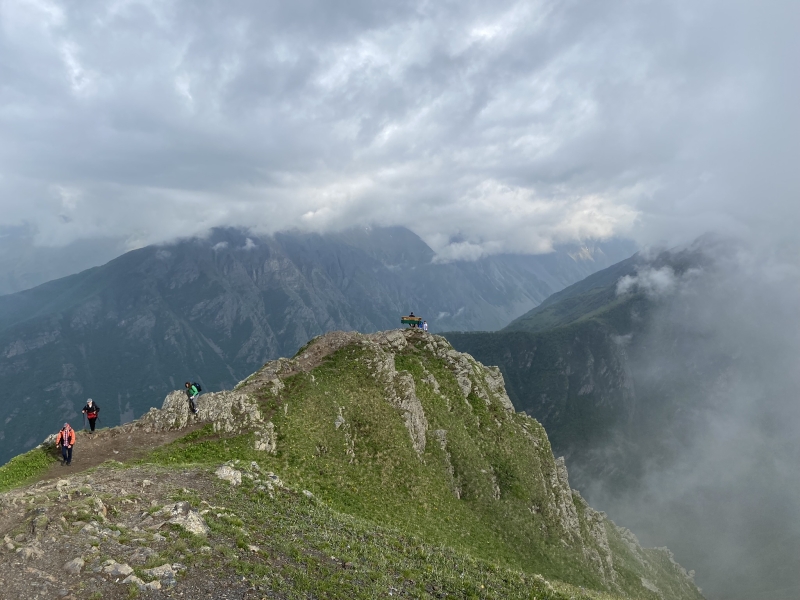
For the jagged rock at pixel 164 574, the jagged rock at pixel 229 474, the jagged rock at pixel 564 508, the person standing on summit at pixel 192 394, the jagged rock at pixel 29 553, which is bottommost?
the jagged rock at pixel 564 508

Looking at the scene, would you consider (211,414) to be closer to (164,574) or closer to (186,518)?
(186,518)

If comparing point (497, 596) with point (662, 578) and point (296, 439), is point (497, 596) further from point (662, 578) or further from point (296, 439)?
point (662, 578)

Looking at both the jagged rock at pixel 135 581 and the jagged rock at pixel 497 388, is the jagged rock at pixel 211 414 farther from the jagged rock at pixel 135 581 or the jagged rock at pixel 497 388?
the jagged rock at pixel 497 388

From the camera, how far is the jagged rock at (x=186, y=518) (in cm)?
2334

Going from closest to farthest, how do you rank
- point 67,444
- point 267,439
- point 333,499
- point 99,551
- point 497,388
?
point 99,551 → point 67,444 → point 333,499 → point 267,439 → point 497,388

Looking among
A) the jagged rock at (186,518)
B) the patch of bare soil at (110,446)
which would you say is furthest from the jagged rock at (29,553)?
the patch of bare soil at (110,446)

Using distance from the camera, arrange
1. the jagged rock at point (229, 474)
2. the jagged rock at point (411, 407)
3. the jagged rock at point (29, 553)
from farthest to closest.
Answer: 1. the jagged rock at point (411, 407)
2. the jagged rock at point (229, 474)
3. the jagged rock at point (29, 553)

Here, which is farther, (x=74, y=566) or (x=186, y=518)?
(x=186, y=518)

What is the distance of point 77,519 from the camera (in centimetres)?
2252

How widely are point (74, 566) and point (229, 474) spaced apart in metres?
16.3

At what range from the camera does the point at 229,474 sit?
3459 centimetres

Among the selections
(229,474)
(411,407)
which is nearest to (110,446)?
(229,474)

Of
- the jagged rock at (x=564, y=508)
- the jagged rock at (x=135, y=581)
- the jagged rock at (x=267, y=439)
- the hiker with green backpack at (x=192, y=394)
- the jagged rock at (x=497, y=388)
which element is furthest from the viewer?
the jagged rock at (x=497, y=388)

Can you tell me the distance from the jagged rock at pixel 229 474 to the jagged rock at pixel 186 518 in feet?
24.8
